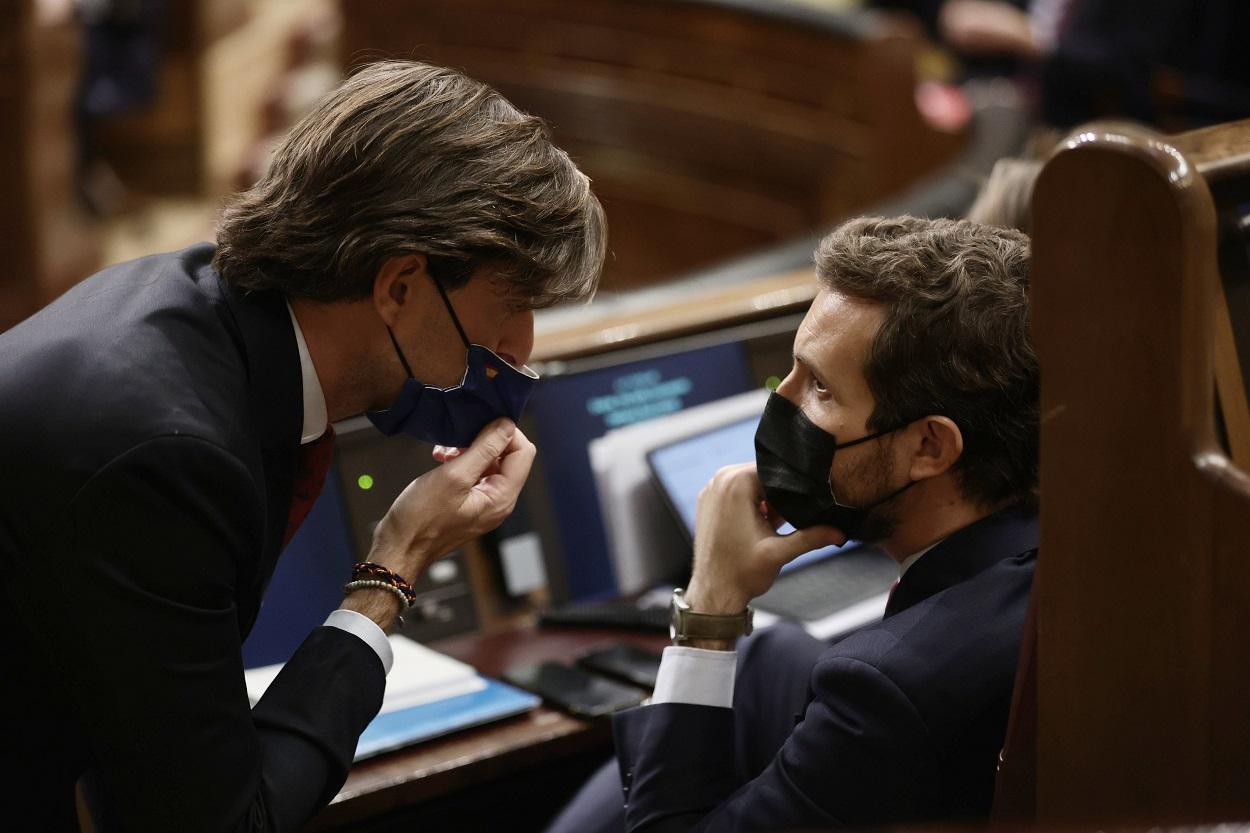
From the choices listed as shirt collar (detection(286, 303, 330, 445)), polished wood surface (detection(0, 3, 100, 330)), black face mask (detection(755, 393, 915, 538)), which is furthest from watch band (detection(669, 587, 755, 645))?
polished wood surface (detection(0, 3, 100, 330))

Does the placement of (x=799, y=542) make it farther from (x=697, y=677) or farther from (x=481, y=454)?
(x=481, y=454)

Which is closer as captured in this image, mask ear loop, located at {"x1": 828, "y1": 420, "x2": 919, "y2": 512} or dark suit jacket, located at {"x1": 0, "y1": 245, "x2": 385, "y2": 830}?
dark suit jacket, located at {"x1": 0, "y1": 245, "x2": 385, "y2": 830}

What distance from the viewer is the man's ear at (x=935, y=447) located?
1511mm

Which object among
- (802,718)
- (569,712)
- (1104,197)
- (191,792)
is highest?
(1104,197)

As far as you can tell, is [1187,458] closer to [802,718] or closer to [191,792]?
[802,718]

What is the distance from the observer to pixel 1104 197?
105cm

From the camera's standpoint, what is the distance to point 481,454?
1622 mm

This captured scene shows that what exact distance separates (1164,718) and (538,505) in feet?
4.41

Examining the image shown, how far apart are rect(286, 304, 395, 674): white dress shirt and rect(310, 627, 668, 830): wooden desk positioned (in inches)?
11.6

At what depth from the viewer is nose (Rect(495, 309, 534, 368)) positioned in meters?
1.58

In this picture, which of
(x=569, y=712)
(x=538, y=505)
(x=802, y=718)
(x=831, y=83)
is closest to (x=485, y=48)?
(x=831, y=83)

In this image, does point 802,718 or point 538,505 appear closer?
point 802,718

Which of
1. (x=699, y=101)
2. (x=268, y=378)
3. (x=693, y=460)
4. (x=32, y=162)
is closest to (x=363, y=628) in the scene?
(x=268, y=378)

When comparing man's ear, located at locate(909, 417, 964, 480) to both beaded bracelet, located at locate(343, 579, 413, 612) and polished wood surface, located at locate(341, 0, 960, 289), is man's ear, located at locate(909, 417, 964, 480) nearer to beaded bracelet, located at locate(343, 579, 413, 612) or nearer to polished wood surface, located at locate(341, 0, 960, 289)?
beaded bracelet, located at locate(343, 579, 413, 612)
